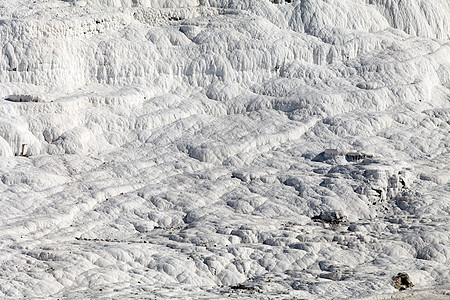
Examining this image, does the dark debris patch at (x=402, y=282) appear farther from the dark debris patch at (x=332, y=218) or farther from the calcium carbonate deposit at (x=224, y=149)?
the dark debris patch at (x=332, y=218)

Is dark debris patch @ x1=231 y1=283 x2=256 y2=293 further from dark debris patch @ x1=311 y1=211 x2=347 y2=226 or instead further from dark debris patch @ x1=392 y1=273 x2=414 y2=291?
dark debris patch @ x1=311 y1=211 x2=347 y2=226

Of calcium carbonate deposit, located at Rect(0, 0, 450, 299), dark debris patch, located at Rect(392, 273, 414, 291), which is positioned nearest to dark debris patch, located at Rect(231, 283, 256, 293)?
calcium carbonate deposit, located at Rect(0, 0, 450, 299)

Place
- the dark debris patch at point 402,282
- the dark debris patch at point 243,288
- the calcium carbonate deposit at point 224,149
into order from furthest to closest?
1. the calcium carbonate deposit at point 224,149
2. the dark debris patch at point 402,282
3. the dark debris patch at point 243,288

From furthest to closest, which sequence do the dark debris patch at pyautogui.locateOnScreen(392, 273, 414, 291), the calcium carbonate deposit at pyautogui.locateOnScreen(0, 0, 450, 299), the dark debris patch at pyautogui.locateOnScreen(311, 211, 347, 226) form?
the dark debris patch at pyautogui.locateOnScreen(311, 211, 347, 226), the calcium carbonate deposit at pyautogui.locateOnScreen(0, 0, 450, 299), the dark debris patch at pyautogui.locateOnScreen(392, 273, 414, 291)

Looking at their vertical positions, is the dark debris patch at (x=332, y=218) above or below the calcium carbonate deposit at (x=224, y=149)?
below

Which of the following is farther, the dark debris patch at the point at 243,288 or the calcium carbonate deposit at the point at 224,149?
the calcium carbonate deposit at the point at 224,149

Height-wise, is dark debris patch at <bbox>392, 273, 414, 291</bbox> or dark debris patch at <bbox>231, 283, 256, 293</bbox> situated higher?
dark debris patch at <bbox>392, 273, 414, 291</bbox>

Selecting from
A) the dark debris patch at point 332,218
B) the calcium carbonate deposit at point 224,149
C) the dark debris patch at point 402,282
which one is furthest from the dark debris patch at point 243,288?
the dark debris patch at point 332,218

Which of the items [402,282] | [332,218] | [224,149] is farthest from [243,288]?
[224,149]

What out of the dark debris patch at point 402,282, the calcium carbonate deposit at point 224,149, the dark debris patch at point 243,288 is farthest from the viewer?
the calcium carbonate deposit at point 224,149
